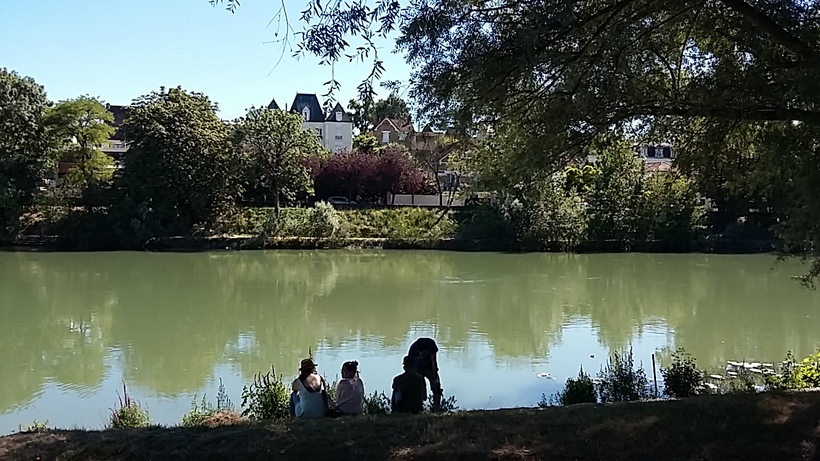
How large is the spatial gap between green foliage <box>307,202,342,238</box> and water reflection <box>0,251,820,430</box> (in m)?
4.82

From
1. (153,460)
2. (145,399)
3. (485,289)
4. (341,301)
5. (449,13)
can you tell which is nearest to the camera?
(153,460)

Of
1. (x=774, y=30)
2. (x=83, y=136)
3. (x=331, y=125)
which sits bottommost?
(x=774, y=30)

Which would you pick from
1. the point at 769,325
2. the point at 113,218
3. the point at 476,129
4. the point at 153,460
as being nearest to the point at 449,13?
the point at 476,129

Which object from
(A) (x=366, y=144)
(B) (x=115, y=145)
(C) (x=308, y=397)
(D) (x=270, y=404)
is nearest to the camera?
(C) (x=308, y=397)

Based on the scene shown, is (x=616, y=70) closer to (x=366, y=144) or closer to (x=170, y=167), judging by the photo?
(x=170, y=167)

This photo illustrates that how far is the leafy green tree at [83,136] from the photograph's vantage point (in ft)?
108

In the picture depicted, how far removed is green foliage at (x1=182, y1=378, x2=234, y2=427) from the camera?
657 cm

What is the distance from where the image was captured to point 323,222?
32375 mm

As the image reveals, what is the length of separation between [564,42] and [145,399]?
646cm

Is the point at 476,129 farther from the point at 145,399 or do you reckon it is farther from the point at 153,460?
the point at 145,399

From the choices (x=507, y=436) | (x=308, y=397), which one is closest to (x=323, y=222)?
(x=308, y=397)

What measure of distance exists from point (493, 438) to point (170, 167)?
2916 cm

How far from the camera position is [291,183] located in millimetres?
32969

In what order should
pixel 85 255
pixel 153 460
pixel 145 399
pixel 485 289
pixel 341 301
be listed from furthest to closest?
1. pixel 85 255
2. pixel 485 289
3. pixel 341 301
4. pixel 145 399
5. pixel 153 460
